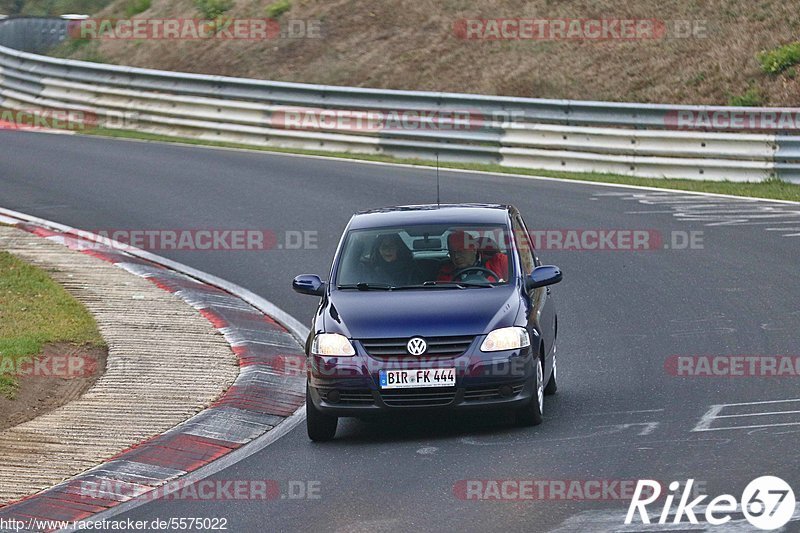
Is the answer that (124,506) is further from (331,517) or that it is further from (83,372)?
(83,372)

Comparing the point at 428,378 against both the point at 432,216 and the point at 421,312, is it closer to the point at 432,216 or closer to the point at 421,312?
the point at 421,312

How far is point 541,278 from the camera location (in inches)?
421

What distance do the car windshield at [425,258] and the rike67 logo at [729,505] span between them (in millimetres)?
2970

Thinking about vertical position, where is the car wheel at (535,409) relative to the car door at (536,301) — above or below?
below

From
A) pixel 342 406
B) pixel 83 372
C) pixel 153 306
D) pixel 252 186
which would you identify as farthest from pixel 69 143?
pixel 342 406

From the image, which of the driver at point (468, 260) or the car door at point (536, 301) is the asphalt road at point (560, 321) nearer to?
the car door at point (536, 301)

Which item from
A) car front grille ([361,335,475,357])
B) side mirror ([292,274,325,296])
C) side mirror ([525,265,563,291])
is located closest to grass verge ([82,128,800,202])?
side mirror ([525,265,563,291])

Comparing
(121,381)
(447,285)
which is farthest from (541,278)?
(121,381)

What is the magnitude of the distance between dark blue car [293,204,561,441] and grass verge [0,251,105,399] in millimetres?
2914

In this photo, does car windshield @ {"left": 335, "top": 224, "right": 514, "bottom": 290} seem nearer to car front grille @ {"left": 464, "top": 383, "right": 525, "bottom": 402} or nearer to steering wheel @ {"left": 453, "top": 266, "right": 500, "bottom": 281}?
steering wheel @ {"left": 453, "top": 266, "right": 500, "bottom": 281}

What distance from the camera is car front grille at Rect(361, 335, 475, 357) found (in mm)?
9727

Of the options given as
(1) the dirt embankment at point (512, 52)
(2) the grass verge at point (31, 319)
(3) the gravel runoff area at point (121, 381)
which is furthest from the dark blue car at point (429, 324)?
(1) the dirt embankment at point (512, 52)

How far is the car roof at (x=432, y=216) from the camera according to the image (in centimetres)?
1124

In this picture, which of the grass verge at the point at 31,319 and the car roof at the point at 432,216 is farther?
the grass verge at the point at 31,319
